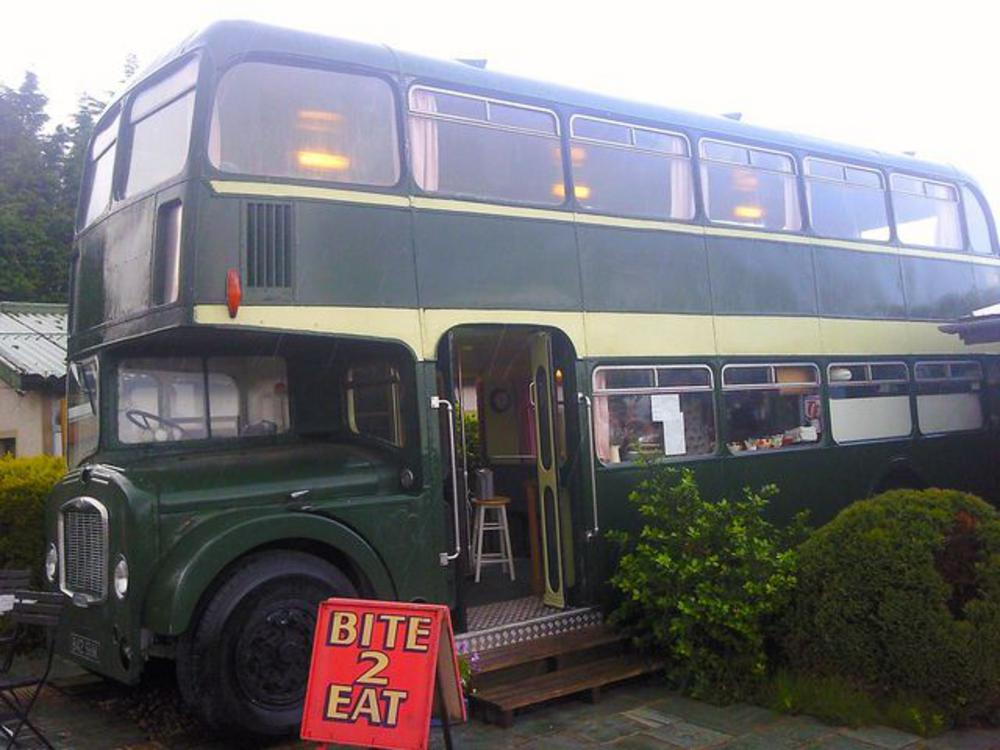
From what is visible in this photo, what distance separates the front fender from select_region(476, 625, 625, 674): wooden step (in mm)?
983

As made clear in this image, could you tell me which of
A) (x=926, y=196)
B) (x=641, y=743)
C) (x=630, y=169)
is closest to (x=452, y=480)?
(x=641, y=743)

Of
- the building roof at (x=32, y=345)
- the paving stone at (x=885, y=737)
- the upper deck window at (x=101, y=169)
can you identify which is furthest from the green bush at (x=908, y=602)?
Result: the building roof at (x=32, y=345)

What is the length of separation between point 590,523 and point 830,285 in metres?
3.77

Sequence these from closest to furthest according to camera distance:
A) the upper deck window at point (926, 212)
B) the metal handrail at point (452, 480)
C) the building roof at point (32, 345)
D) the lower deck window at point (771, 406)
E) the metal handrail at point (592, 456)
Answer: the metal handrail at point (452, 480)
the metal handrail at point (592, 456)
the lower deck window at point (771, 406)
the upper deck window at point (926, 212)
the building roof at point (32, 345)

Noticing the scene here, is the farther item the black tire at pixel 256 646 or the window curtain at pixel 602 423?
the window curtain at pixel 602 423

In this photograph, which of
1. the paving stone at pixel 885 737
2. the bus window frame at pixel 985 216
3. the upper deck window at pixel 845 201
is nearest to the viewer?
the paving stone at pixel 885 737

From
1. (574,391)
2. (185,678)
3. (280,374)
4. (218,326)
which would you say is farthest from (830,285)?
(185,678)

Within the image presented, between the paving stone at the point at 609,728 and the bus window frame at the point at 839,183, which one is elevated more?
the bus window frame at the point at 839,183

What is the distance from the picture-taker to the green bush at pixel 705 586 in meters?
5.97

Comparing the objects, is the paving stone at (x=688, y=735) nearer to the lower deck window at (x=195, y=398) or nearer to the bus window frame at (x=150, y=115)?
the lower deck window at (x=195, y=398)

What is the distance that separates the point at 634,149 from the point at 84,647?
17.8 feet

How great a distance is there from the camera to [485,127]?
6711 millimetres

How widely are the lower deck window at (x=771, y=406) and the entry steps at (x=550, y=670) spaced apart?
224 cm

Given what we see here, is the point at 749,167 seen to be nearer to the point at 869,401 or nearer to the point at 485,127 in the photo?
the point at 869,401
